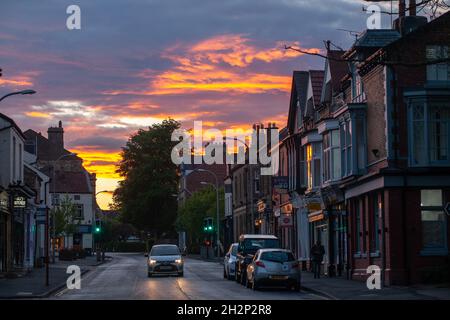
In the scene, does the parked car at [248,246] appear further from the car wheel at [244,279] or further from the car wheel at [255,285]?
the car wheel at [255,285]

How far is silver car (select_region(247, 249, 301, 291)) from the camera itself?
3716 cm

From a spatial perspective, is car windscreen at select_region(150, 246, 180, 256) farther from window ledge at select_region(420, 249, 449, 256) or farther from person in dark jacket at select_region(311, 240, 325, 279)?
window ledge at select_region(420, 249, 449, 256)

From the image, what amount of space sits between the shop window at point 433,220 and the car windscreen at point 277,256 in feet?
17.2

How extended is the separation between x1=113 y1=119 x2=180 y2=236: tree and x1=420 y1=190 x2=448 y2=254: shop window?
273 ft

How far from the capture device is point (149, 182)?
122 meters

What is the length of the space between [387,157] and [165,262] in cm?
1556

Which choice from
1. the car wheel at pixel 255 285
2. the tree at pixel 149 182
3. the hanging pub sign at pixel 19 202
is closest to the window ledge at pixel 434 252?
the car wheel at pixel 255 285

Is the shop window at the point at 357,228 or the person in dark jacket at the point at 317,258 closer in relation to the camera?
the shop window at the point at 357,228

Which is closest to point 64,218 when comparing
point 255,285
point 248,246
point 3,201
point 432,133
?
point 3,201

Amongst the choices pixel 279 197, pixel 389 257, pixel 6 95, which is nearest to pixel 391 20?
pixel 389 257

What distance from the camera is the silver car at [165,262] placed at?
49.8m

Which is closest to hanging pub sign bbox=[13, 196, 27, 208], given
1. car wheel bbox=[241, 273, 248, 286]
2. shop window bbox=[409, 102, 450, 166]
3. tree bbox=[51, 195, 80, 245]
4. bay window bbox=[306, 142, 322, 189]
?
car wheel bbox=[241, 273, 248, 286]

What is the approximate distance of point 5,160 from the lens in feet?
165

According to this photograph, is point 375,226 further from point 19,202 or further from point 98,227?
point 98,227
